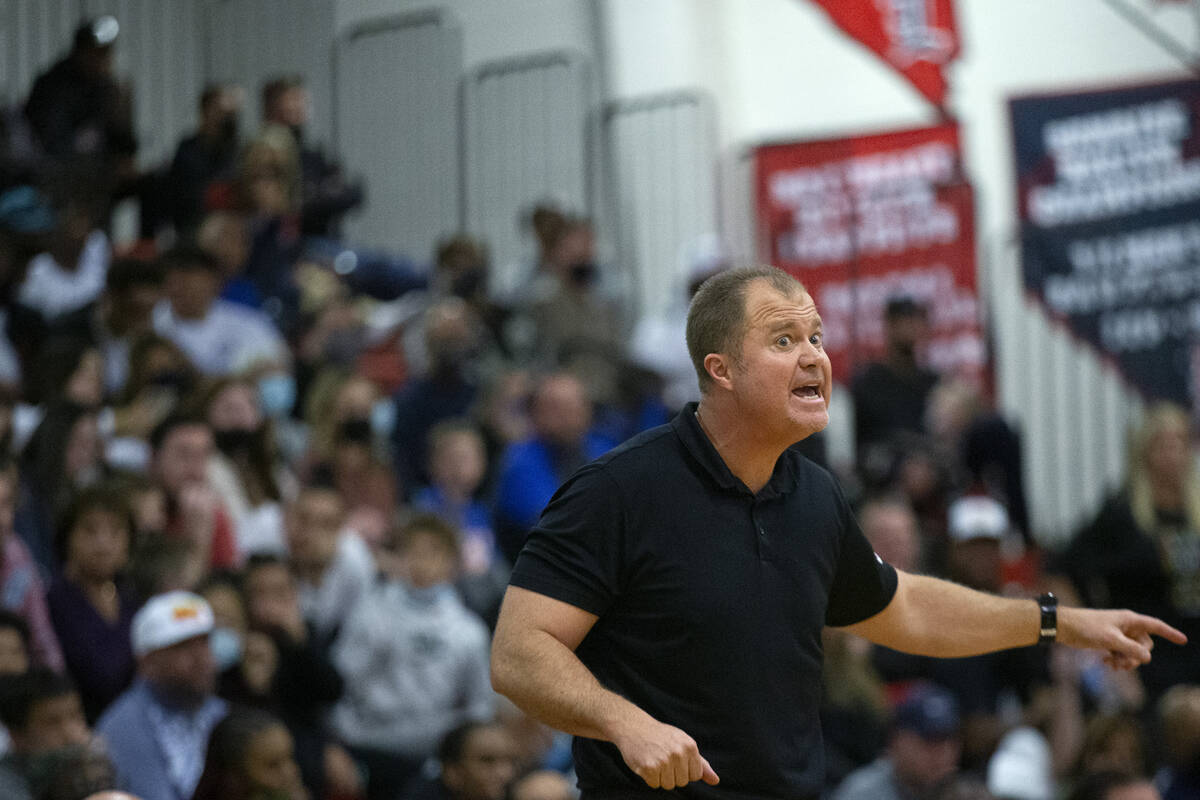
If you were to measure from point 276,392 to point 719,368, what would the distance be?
20.3 feet

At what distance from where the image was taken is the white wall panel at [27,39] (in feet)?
38.1

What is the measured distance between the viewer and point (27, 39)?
11.7 metres

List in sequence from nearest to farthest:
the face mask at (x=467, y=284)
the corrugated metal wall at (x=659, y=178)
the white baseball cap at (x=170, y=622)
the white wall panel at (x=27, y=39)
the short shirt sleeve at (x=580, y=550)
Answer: the short shirt sleeve at (x=580, y=550)
the white baseball cap at (x=170, y=622)
the face mask at (x=467, y=284)
the white wall panel at (x=27, y=39)
the corrugated metal wall at (x=659, y=178)

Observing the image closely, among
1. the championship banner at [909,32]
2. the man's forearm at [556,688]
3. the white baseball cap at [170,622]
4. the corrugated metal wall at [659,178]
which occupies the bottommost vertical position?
the white baseball cap at [170,622]

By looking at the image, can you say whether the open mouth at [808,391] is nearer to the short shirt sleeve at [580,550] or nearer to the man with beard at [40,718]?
the short shirt sleeve at [580,550]

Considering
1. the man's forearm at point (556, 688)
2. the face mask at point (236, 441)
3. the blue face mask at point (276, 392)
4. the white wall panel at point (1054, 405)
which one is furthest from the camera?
the white wall panel at point (1054, 405)

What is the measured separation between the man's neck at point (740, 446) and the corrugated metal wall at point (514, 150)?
10.1 meters

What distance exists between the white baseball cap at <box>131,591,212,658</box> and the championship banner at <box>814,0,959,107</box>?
→ 8929 millimetres

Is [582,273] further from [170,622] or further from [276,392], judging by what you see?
[170,622]

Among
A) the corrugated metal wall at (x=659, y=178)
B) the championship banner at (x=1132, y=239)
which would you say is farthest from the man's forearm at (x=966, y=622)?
the corrugated metal wall at (x=659, y=178)

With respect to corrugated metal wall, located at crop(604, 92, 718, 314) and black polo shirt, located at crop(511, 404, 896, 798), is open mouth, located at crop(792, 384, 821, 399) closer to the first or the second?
black polo shirt, located at crop(511, 404, 896, 798)

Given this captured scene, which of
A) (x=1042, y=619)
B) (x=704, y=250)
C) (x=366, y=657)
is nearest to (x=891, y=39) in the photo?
(x=704, y=250)

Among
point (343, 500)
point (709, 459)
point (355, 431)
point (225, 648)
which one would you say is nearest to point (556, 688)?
point (709, 459)

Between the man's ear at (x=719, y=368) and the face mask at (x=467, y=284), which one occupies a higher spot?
the face mask at (x=467, y=284)
